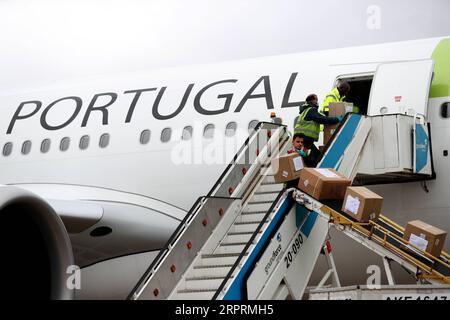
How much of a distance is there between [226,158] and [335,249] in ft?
5.49

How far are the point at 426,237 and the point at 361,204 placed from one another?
1.91ft

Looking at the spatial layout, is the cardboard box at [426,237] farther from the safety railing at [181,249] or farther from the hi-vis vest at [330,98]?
the hi-vis vest at [330,98]

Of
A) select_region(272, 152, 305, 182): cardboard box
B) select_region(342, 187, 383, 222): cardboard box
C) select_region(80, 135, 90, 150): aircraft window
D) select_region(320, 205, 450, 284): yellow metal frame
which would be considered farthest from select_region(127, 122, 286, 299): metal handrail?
select_region(80, 135, 90, 150): aircraft window

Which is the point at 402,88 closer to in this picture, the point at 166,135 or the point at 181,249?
the point at 166,135

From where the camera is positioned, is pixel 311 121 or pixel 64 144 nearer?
pixel 311 121

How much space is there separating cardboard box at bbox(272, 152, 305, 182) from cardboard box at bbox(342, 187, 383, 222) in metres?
0.60

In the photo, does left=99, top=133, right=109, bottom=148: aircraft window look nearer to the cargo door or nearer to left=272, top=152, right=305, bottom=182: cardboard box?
the cargo door

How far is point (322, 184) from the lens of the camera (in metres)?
7.32

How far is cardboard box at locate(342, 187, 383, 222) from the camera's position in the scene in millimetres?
7141

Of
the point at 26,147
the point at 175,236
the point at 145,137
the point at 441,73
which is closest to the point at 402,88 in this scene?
the point at 441,73

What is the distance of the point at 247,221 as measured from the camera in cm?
816

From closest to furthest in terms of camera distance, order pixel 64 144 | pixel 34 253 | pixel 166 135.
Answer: pixel 34 253 < pixel 166 135 < pixel 64 144
